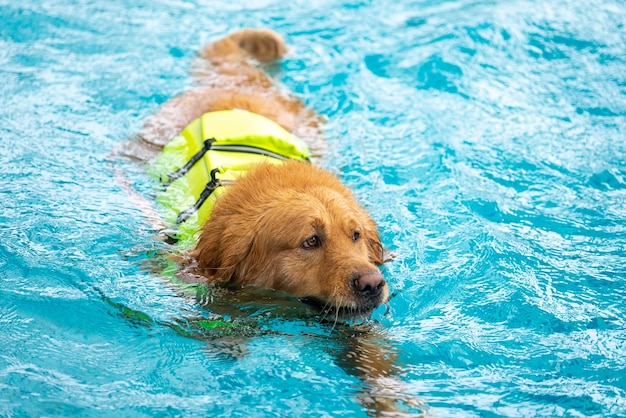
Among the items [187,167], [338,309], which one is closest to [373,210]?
[187,167]

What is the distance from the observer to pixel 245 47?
921 centimetres

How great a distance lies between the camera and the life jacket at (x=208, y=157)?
6.23m

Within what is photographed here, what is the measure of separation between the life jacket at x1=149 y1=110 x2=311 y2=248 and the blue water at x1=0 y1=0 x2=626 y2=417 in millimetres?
284

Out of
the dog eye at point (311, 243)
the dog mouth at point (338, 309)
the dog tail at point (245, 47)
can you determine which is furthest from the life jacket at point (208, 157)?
the dog tail at point (245, 47)

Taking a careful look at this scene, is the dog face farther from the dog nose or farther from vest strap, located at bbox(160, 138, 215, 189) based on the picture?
vest strap, located at bbox(160, 138, 215, 189)

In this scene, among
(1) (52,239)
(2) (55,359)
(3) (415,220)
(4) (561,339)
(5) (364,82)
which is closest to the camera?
(2) (55,359)

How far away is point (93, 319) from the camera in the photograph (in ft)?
17.7

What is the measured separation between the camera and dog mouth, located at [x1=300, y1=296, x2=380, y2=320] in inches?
201

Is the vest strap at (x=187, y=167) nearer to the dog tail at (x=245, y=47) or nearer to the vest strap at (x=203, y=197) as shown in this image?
the vest strap at (x=203, y=197)

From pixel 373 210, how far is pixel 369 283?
2.00 m

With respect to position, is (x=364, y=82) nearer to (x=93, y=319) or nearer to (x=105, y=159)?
(x=105, y=159)

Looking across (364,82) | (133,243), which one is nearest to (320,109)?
(364,82)

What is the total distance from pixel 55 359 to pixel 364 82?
5411mm

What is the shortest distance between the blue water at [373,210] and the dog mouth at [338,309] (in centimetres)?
14
